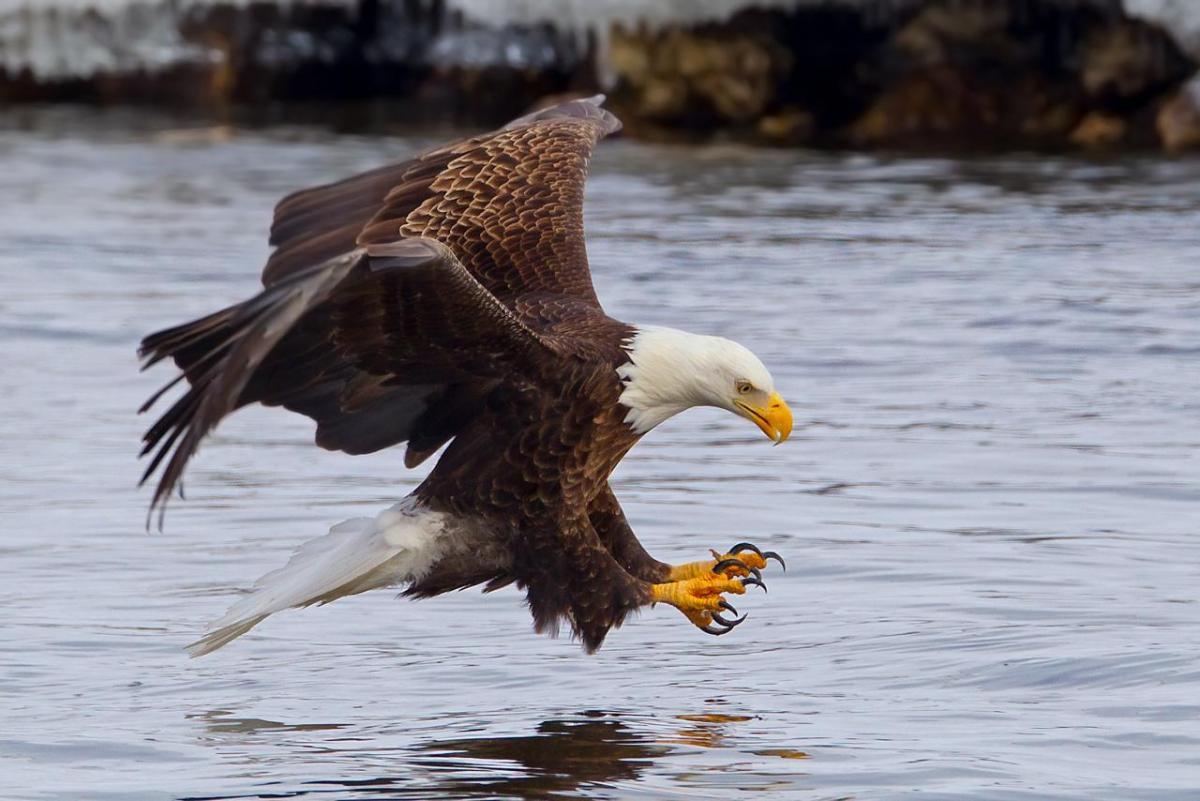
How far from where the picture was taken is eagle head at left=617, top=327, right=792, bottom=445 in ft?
15.2

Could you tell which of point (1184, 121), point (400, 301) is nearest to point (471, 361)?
point (400, 301)

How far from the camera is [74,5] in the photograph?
59.5 feet

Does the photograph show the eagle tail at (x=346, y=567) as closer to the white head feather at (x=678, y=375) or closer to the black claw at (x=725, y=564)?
the white head feather at (x=678, y=375)

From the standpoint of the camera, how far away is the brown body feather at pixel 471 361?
4234 millimetres

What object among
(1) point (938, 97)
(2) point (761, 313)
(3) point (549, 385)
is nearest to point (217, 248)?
(2) point (761, 313)

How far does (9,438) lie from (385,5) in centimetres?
Answer: 1143

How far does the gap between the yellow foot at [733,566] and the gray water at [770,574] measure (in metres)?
0.16

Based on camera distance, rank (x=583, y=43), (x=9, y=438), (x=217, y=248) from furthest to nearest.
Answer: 1. (x=583, y=43)
2. (x=217, y=248)
3. (x=9, y=438)

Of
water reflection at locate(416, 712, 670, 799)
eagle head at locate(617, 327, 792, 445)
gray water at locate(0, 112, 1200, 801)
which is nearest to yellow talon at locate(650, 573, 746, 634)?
gray water at locate(0, 112, 1200, 801)

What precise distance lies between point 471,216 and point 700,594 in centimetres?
103

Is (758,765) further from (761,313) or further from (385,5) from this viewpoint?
(385,5)

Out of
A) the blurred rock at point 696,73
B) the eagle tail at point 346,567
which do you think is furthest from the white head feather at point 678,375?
the blurred rock at point 696,73

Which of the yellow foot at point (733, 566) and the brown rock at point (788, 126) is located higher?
the yellow foot at point (733, 566)

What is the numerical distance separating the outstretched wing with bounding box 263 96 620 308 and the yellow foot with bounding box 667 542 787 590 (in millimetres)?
632
